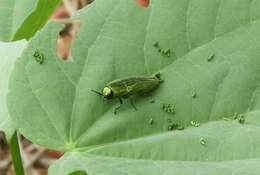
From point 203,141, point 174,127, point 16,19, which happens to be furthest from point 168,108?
point 16,19

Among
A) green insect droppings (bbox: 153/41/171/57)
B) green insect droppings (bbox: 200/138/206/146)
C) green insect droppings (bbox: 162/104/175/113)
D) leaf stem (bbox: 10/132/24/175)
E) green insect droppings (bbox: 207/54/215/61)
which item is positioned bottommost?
green insect droppings (bbox: 200/138/206/146)

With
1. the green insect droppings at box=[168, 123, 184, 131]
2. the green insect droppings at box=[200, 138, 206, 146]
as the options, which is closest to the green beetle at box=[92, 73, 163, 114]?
the green insect droppings at box=[168, 123, 184, 131]

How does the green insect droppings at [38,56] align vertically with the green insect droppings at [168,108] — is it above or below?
above

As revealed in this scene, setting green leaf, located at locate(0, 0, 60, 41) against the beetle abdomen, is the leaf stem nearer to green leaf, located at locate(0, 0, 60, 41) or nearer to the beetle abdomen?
the beetle abdomen

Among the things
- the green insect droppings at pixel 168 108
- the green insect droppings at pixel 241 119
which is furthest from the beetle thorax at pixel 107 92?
the green insect droppings at pixel 241 119

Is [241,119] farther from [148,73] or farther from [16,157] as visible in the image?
[16,157]

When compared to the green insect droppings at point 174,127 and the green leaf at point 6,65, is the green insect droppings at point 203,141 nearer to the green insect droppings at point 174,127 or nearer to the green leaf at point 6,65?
the green insect droppings at point 174,127

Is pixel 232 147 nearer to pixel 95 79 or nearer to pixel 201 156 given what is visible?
pixel 201 156
